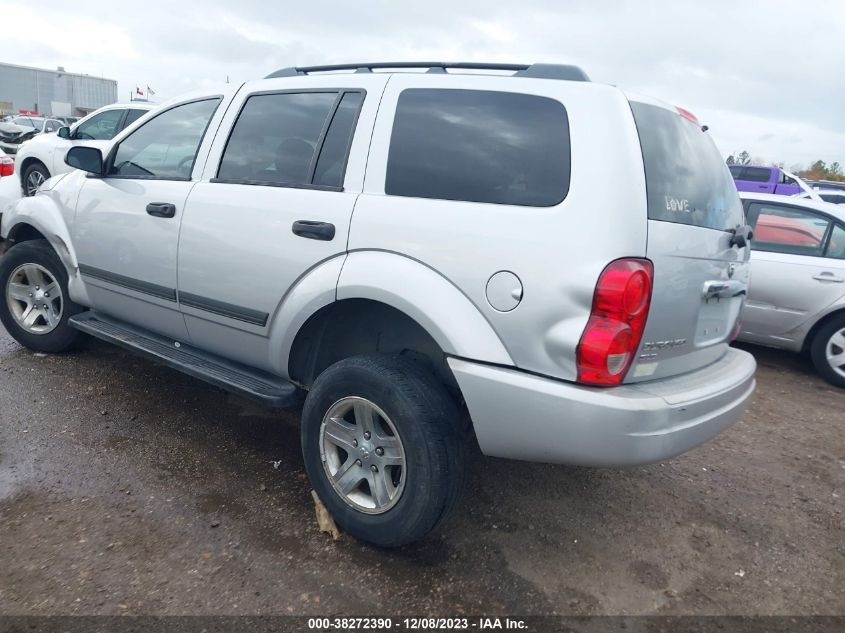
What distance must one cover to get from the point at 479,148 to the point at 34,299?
3.51 meters

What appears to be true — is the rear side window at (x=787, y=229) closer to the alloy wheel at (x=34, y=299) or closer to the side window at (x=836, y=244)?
the side window at (x=836, y=244)

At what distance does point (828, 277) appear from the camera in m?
5.36

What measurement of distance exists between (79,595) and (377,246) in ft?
5.58

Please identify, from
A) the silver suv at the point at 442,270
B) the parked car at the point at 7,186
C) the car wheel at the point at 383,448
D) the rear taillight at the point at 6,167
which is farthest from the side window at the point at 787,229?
the rear taillight at the point at 6,167

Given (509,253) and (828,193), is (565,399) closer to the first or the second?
(509,253)

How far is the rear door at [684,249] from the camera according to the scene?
2.36 m

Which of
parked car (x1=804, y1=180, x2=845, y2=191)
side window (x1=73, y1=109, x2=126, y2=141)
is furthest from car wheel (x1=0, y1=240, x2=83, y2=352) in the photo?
parked car (x1=804, y1=180, x2=845, y2=191)

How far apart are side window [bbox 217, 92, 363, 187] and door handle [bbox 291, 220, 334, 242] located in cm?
22

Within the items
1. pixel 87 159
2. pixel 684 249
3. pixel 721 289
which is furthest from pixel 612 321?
pixel 87 159

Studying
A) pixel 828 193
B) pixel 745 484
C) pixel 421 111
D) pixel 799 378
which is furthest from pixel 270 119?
pixel 828 193

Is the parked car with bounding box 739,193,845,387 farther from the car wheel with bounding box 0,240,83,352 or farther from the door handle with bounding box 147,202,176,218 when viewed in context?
the car wheel with bounding box 0,240,83,352

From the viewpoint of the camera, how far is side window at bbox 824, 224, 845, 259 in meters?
5.47

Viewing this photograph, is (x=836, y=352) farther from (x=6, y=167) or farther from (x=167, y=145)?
(x=6, y=167)

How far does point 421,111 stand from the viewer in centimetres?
275
